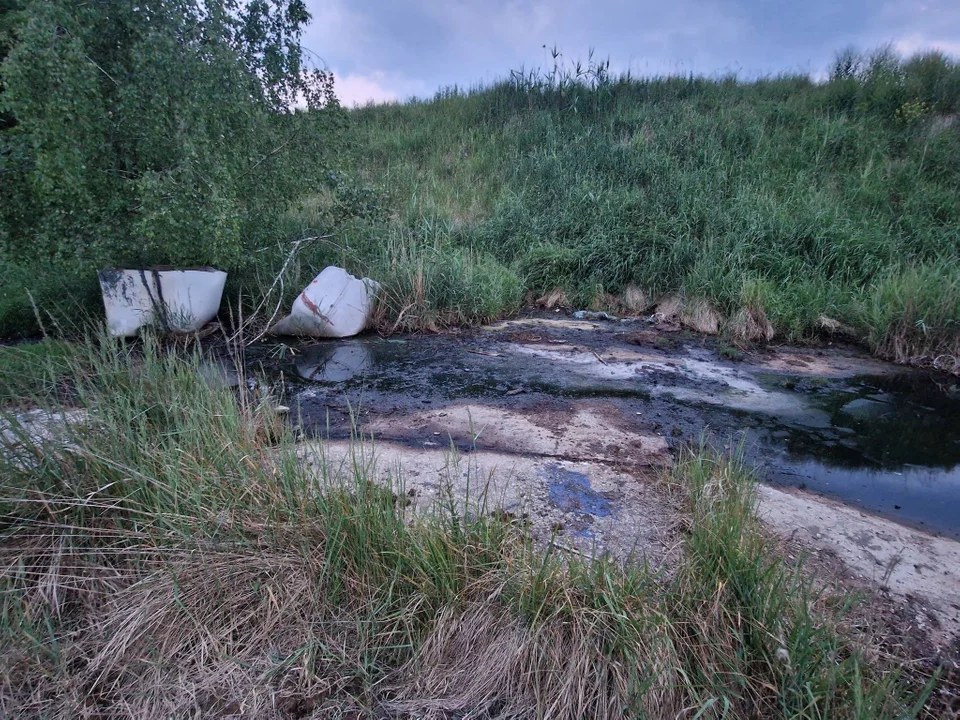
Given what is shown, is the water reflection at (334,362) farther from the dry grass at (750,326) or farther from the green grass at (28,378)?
the dry grass at (750,326)

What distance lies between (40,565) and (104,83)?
4.79 m

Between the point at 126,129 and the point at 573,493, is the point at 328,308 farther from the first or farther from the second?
the point at 573,493

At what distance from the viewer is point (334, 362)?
5.88 m

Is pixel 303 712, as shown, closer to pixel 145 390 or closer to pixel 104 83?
pixel 145 390

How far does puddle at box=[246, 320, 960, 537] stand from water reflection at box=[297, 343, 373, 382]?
0.8 inches


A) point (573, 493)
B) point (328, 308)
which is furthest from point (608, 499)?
point (328, 308)

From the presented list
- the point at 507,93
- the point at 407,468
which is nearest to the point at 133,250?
the point at 407,468

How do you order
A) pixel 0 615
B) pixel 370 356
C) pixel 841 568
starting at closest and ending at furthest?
pixel 0 615 → pixel 841 568 → pixel 370 356

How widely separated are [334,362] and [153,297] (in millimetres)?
1993

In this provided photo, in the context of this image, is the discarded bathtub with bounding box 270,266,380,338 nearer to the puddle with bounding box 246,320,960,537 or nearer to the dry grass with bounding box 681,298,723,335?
the puddle with bounding box 246,320,960,537

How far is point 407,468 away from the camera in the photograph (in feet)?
11.2

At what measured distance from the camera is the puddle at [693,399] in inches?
152

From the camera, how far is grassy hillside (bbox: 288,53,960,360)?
7.06 metres

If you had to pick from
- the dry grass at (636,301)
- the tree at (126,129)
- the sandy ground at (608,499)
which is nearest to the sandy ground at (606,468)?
the sandy ground at (608,499)
